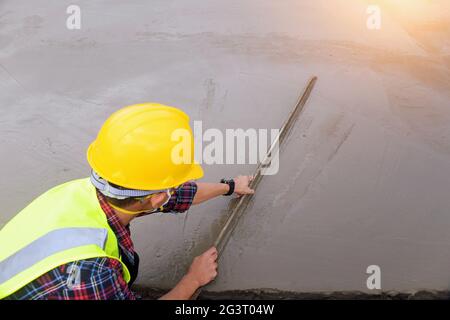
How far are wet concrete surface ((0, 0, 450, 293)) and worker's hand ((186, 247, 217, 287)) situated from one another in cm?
10

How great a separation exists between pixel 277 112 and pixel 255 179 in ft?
1.90

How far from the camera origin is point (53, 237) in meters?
1.23

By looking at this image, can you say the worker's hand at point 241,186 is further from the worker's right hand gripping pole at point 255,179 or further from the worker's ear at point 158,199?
the worker's ear at point 158,199

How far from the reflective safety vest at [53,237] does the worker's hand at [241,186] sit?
978mm

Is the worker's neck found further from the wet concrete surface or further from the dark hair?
the wet concrete surface

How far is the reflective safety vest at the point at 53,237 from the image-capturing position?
120cm

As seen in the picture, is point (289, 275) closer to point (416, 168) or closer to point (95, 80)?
point (416, 168)

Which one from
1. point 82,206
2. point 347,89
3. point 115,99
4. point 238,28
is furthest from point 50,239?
point 238,28

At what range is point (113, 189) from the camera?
1.38 meters

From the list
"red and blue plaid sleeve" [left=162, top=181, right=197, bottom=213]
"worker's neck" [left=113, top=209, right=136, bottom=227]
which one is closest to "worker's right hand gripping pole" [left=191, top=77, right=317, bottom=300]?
"red and blue plaid sleeve" [left=162, top=181, right=197, bottom=213]

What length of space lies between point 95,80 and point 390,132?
2045mm
